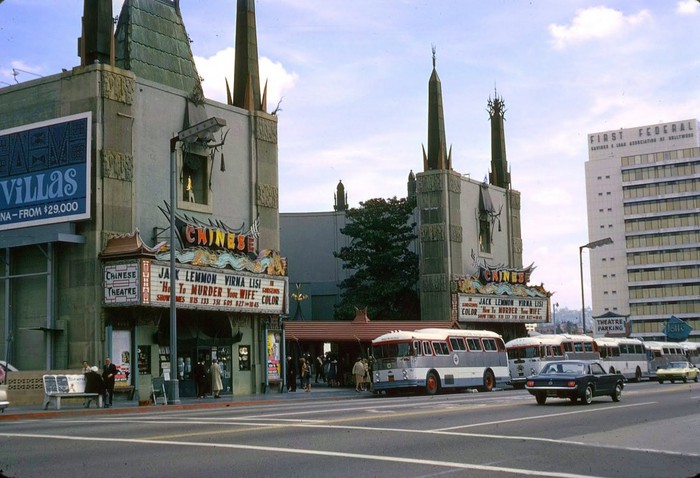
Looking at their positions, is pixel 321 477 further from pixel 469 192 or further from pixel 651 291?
pixel 651 291

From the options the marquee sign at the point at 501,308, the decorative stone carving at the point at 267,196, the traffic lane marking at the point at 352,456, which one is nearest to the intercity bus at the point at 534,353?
the marquee sign at the point at 501,308

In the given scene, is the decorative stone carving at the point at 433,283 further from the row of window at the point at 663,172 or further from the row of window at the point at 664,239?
the row of window at the point at 663,172

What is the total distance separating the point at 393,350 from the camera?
41844 millimetres

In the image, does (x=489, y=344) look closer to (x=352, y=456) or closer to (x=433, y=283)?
(x=433, y=283)

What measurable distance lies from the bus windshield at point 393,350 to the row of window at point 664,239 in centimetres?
12517

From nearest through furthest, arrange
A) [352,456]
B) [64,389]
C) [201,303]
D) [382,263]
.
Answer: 1. [352,456]
2. [64,389]
3. [201,303]
4. [382,263]

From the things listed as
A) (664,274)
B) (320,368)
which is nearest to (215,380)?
(320,368)

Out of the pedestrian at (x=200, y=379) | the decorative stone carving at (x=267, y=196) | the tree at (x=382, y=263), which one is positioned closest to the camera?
the pedestrian at (x=200, y=379)

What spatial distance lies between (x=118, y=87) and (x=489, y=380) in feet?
75.7

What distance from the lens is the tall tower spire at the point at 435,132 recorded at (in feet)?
208

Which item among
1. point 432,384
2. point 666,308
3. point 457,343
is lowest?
point 432,384

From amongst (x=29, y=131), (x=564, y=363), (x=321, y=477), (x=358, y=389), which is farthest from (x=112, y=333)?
(x=321, y=477)

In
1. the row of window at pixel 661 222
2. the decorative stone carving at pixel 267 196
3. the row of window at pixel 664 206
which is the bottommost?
the decorative stone carving at pixel 267 196

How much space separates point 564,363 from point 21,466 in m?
19.3
